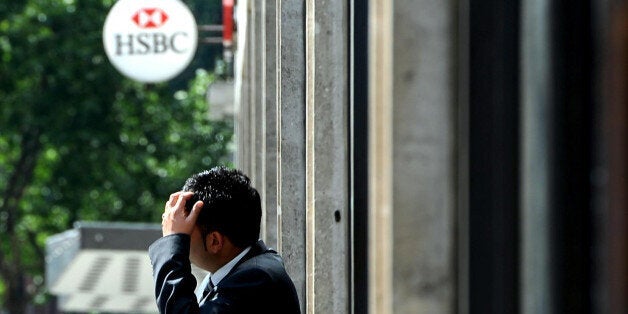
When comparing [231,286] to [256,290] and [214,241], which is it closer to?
[256,290]

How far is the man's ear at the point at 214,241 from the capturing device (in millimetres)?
4316

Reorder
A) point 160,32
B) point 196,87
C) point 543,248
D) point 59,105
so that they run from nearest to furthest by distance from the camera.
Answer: point 543,248 → point 160,32 → point 59,105 → point 196,87

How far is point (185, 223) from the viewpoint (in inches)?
170

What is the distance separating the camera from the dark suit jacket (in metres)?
4.14

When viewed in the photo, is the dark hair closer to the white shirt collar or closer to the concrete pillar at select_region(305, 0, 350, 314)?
the white shirt collar

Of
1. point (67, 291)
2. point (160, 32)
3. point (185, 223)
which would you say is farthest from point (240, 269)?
point (67, 291)

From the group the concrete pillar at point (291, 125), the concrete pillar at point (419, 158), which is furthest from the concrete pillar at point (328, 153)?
the concrete pillar at point (419, 158)

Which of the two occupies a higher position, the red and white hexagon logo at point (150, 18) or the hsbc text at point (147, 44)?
the red and white hexagon logo at point (150, 18)

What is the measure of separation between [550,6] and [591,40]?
129 millimetres

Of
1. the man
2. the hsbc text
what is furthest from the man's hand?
the hsbc text

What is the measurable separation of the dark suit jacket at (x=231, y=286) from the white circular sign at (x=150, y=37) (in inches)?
520

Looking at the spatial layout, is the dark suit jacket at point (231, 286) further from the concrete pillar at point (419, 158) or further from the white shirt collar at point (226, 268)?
the concrete pillar at point (419, 158)

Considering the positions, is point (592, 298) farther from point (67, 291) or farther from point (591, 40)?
point (67, 291)

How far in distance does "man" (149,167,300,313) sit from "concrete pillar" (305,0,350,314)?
0.48 feet
